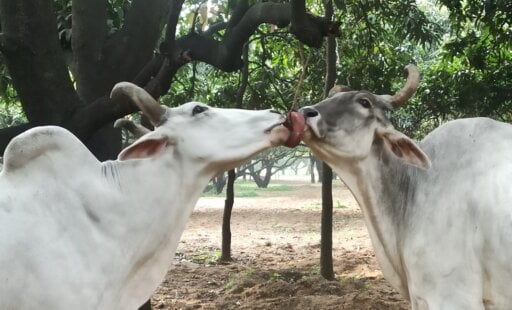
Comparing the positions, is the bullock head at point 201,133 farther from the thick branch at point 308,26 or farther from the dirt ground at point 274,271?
the dirt ground at point 274,271

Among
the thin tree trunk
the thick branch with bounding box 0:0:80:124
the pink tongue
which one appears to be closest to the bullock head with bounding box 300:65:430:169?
the pink tongue

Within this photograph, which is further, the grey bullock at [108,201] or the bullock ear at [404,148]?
the bullock ear at [404,148]

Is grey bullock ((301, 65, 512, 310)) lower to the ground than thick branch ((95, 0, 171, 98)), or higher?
lower

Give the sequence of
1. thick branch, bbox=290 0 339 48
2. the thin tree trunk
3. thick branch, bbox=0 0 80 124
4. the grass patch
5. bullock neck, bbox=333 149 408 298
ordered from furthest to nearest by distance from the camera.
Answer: the grass patch < the thin tree trunk < thick branch, bbox=290 0 339 48 < thick branch, bbox=0 0 80 124 < bullock neck, bbox=333 149 408 298

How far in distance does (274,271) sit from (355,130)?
442cm

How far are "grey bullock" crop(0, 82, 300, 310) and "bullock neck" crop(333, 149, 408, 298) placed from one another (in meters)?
0.66

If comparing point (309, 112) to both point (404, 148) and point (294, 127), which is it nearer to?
point (294, 127)

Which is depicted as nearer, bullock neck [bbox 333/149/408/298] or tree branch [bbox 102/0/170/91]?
bullock neck [bbox 333/149/408/298]

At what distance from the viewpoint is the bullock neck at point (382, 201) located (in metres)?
3.34

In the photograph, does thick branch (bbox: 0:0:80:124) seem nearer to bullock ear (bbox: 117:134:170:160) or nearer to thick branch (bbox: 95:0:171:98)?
thick branch (bbox: 95:0:171:98)

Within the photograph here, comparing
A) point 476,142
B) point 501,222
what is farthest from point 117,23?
point 501,222

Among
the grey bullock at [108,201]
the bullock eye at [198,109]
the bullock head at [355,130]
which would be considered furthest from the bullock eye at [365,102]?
the bullock eye at [198,109]

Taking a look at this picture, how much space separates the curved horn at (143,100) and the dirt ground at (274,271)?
9.77 feet

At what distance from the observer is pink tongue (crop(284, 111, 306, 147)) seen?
2901 millimetres
